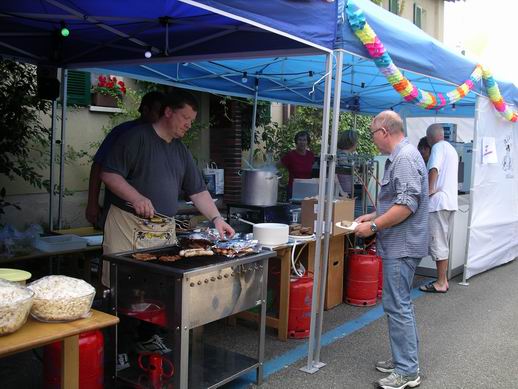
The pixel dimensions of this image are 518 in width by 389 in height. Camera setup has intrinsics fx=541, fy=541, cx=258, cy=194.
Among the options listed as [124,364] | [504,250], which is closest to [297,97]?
[504,250]

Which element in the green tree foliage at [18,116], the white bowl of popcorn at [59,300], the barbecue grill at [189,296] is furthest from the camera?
the green tree foliage at [18,116]

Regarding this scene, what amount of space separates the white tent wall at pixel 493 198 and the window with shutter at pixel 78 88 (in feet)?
16.5

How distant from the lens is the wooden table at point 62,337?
79.8 inches

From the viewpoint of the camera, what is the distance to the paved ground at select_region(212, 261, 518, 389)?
3941 mm

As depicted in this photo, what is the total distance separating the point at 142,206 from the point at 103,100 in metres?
4.77

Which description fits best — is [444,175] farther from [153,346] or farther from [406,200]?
[153,346]

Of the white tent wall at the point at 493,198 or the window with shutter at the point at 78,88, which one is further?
the window with shutter at the point at 78,88

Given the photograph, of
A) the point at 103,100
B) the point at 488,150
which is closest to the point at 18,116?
the point at 103,100

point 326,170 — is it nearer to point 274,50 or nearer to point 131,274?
point 274,50

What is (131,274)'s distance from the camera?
327 centimetres

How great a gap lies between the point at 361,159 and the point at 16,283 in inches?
184

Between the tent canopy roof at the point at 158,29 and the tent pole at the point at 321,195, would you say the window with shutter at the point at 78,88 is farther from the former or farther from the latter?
the tent pole at the point at 321,195

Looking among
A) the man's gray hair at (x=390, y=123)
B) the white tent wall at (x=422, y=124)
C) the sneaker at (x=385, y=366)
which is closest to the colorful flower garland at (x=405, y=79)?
the man's gray hair at (x=390, y=123)

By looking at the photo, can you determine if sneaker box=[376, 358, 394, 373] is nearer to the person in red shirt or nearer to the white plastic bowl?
the white plastic bowl
